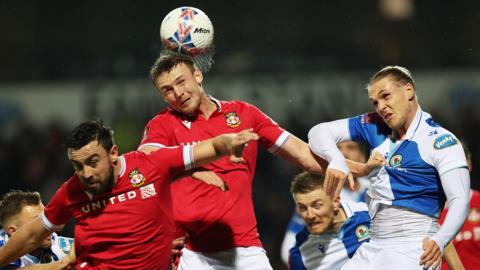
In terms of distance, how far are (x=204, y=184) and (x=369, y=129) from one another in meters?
1.02

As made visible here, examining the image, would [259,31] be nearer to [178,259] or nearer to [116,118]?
[116,118]

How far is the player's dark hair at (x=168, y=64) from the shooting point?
17.6 feet

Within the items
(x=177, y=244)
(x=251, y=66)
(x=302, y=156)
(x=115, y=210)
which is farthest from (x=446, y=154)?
(x=251, y=66)

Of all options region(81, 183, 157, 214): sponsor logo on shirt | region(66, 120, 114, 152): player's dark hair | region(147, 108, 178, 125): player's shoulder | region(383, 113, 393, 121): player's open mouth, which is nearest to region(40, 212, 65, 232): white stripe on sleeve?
region(81, 183, 157, 214): sponsor logo on shirt

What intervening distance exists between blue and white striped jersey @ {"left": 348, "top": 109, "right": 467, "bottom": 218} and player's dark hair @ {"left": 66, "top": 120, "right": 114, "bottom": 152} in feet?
4.91

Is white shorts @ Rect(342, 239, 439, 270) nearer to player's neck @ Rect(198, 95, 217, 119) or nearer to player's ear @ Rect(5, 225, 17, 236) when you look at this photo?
player's neck @ Rect(198, 95, 217, 119)

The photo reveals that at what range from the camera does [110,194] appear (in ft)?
16.4

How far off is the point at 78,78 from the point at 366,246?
24.8ft

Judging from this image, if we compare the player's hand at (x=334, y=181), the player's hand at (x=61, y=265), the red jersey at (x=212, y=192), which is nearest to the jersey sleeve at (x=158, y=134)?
the red jersey at (x=212, y=192)

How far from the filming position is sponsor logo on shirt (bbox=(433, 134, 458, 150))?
4.79 m

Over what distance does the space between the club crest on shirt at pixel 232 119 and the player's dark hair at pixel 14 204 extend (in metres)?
1.36

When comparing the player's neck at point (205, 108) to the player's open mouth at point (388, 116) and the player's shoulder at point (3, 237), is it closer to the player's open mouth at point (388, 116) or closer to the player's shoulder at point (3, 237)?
the player's open mouth at point (388, 116)

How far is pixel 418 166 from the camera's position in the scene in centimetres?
487

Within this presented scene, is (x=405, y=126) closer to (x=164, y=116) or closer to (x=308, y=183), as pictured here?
(x=308, y=183)
